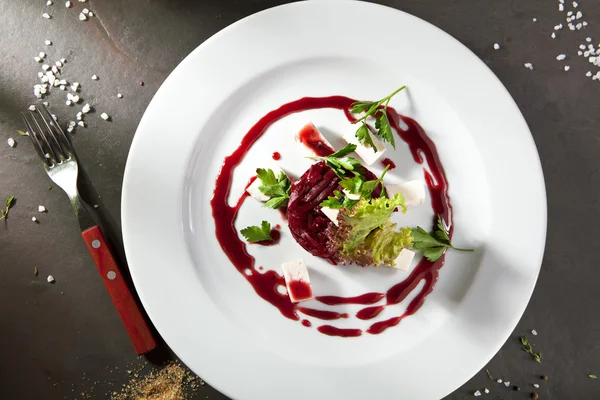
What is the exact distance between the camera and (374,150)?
115 inches

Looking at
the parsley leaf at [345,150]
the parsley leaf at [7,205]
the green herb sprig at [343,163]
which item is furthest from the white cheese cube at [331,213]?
the parsley leaf at [7,205]

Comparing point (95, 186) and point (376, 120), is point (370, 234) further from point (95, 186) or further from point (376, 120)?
point (95, 186)

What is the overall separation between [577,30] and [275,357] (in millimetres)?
3029

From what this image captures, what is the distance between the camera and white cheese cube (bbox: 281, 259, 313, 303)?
9.64ft

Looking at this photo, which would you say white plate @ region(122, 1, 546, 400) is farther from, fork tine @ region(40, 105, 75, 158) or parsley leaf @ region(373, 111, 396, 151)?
fork tine @ region(40, 105, 75, 158)

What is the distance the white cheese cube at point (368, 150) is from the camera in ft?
9.62

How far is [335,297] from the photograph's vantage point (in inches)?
120

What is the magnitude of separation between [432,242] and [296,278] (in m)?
0.89

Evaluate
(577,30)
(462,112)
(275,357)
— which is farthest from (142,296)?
(577,30)

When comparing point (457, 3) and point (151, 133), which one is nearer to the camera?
point (151, 133)

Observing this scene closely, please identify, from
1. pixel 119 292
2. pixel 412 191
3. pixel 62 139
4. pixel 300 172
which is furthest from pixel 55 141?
pixel 412 191

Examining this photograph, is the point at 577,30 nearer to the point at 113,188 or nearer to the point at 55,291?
the point at 113,188

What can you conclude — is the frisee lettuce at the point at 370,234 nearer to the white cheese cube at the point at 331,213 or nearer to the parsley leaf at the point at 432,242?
the white cheese cube at the point at 331,213

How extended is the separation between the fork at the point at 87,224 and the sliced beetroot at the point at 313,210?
1.18m
